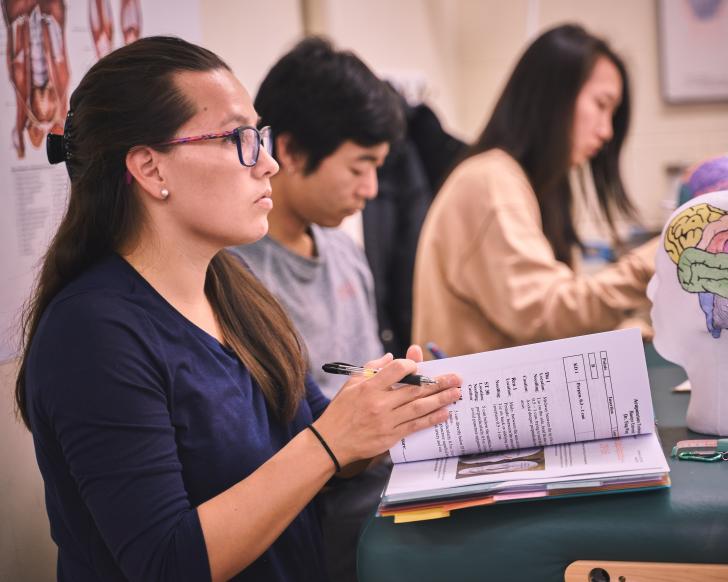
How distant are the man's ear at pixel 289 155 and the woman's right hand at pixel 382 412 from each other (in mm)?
756

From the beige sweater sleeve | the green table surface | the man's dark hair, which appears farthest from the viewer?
the beige sweater sleeve

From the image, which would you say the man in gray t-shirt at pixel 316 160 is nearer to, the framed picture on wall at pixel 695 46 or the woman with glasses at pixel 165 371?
the woman with glasses at pixel 165 371

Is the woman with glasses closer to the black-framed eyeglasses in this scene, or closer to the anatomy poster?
the black-framed eyeglasses

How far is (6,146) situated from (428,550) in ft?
2.72

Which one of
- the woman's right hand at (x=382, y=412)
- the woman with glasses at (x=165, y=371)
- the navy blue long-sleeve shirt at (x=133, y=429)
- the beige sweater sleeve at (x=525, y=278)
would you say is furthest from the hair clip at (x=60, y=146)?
the beige sweater sleeve at (x=525, y=278)

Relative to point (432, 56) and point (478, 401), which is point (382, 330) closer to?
point (432, 56)

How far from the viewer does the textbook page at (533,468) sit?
0.93 meters

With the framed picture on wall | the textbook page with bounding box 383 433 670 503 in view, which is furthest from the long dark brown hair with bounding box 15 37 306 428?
the framed picture on wall

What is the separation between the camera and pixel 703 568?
88 cm

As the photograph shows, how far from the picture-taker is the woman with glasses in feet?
3.11

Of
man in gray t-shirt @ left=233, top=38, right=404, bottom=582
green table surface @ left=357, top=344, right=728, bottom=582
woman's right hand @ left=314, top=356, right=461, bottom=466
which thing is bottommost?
green table surface @ left=357, top=344, right=728, bottom=582

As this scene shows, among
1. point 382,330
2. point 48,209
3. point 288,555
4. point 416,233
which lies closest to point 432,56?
point 416,233

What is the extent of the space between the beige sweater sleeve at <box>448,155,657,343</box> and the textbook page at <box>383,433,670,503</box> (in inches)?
33.2

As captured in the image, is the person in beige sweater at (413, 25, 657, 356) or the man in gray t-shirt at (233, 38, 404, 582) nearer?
the man in gray t-shirt at (233, 38, 404, 582)
